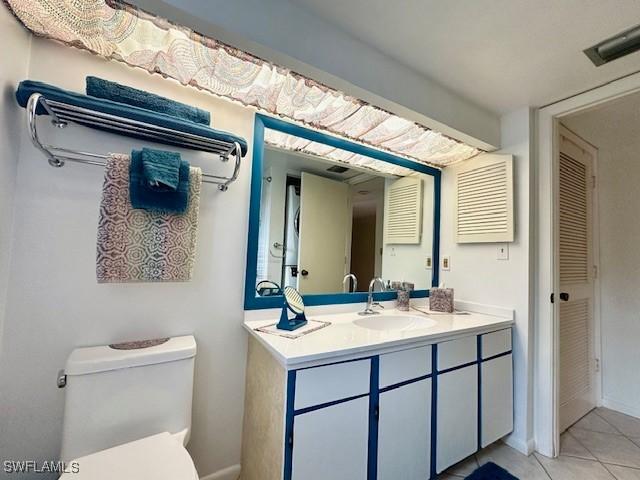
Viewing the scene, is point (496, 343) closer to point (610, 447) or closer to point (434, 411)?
point (434, 411)

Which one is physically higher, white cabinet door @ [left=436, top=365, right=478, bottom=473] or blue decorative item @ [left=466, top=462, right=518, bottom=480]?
white cabinet door @ [left=436, top=365, right=478, bottom=473]

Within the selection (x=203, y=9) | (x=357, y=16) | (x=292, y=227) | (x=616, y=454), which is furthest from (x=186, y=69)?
(x=616, y=454)

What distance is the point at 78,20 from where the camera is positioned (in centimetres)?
95

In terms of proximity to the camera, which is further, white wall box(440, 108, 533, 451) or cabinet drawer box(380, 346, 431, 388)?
white wall box(440, 108, 533, 451)

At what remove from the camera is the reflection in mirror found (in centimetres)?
165

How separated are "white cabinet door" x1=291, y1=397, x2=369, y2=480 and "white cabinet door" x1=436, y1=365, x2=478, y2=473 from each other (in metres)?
0.50

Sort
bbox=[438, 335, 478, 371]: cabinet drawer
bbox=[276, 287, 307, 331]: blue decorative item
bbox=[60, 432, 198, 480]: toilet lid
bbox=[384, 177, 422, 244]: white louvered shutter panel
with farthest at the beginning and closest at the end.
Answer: bbox=[384, 177, 422, 244]: white louvered shutter panel < bbox=[438, 335, 478, 371]: cabinet drawer < bbox=[276, 287, 307, 331]: blue decorative item < bbox=[60, 432, 198, 480]: toilet lid

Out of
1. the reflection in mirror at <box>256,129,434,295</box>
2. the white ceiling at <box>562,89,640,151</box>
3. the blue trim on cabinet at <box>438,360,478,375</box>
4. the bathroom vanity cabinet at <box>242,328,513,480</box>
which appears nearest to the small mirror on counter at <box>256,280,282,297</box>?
the reflection in mirror at <box>256,129,434,295</box>

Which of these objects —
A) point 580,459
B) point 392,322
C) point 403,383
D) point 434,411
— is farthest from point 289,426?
point 580,459

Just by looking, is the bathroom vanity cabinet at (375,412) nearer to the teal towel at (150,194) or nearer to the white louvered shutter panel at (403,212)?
the teal towel at (150,194)

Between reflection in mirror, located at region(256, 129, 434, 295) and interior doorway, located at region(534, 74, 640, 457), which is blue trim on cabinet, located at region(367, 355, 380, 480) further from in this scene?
interior doorway, located at region(534, 74, 640, 457)

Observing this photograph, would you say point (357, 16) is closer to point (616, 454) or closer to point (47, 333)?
point (47, 333)

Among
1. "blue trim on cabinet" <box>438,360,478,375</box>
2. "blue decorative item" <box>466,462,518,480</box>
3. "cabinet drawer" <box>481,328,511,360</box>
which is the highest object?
"cabinet drawer" <box>481,328,511,360</box>

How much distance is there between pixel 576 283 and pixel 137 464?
287 cm
